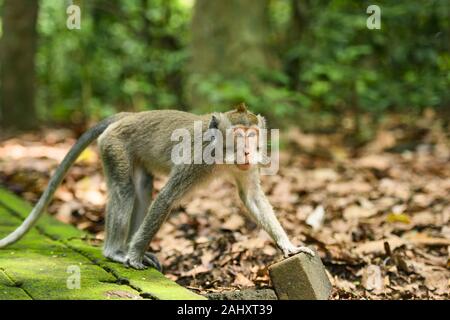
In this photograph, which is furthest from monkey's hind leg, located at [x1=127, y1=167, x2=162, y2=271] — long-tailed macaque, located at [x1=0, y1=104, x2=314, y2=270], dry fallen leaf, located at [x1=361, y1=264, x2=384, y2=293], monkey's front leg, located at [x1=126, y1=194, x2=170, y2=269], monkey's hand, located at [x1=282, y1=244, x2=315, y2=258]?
dry fallen leaf, located at [x1=361, y1=264, x2=384, y2=293]

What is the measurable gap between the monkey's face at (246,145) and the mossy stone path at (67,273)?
36.6 inches

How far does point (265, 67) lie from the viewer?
10.4m

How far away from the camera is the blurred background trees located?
994cm

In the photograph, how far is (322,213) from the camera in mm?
6375

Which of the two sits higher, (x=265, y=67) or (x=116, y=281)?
(x=265, y=67)

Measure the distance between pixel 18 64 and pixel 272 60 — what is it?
4.15 m

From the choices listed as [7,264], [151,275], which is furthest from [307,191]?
[7,264]

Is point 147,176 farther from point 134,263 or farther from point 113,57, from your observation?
point 113,57

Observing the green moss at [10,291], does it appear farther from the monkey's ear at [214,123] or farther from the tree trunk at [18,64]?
the tree trunk at [18,64]

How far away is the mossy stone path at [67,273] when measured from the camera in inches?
147

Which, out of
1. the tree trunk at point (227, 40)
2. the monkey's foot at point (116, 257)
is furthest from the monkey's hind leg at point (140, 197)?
the tree trunk at point (227, 40)

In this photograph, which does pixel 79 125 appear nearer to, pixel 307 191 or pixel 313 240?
pixel 307 191
